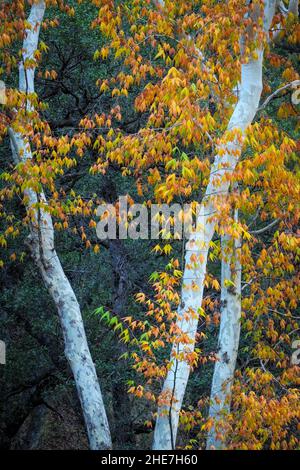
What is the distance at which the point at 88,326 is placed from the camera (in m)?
15.9

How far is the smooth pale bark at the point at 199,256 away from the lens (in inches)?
371

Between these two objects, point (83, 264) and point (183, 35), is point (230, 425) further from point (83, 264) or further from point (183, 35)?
point (83, 264)

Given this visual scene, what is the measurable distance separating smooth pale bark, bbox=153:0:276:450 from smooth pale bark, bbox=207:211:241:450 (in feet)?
3.87

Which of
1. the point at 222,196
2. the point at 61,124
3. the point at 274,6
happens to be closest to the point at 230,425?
the point at 222,196

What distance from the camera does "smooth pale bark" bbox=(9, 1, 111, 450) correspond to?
9961mm

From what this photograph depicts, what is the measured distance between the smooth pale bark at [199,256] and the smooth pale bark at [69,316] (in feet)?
2.98

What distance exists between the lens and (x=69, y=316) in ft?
33.2

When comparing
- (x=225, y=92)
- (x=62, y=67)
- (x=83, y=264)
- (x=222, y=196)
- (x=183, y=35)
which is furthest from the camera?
(x=83, y=264)

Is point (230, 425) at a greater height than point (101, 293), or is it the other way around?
point (101, 293)

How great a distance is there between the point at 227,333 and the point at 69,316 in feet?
8.41

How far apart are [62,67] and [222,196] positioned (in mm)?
6623

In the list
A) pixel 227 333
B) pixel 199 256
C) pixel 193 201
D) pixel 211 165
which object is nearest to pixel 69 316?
pixel 199 256

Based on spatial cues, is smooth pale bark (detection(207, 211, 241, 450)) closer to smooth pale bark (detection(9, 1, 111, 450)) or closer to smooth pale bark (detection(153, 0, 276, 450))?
smooth pale bark (detection(153, 0, 276, 450))

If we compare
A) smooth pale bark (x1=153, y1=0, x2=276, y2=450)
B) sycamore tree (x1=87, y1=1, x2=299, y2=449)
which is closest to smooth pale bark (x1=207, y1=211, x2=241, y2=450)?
sycamore tree (x1=87, y1=1, x2=299, y2=449)
